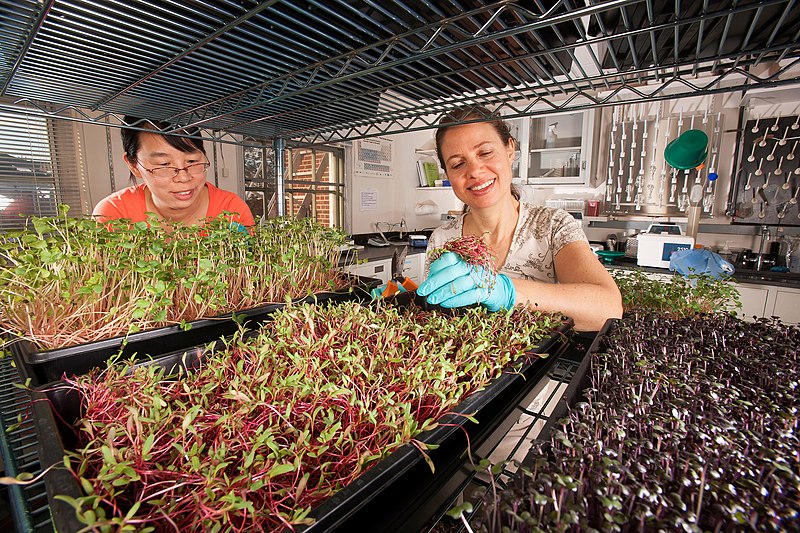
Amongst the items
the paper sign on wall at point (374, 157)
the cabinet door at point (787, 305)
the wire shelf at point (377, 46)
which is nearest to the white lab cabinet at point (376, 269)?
the paper sign on wall at point (374, 157)

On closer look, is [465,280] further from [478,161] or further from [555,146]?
[555,146]

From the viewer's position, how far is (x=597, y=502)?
0.39 meters

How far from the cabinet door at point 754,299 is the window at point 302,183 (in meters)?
3.43

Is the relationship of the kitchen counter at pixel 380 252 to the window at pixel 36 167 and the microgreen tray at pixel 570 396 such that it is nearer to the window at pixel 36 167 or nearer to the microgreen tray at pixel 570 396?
the window at pixel 36 167

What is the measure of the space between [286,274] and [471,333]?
71cm

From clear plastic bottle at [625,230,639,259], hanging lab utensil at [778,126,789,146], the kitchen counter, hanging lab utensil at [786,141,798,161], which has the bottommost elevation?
the kitchen counter

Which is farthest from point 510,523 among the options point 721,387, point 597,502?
point 721,387

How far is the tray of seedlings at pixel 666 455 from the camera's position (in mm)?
343

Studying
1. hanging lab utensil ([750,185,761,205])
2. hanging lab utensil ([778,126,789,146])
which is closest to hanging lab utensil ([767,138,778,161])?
hanging lab utensil ([778,126,789,146])

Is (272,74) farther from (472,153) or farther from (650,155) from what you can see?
(650,155)

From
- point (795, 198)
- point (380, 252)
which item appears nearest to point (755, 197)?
point (795, 198)

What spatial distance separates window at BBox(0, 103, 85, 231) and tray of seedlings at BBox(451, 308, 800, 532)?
2.89 meters

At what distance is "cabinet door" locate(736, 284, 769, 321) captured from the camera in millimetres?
2445

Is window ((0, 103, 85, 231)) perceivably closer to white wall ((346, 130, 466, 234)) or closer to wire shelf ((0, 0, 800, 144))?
wire shelf ((0, 0, 800, 144))
